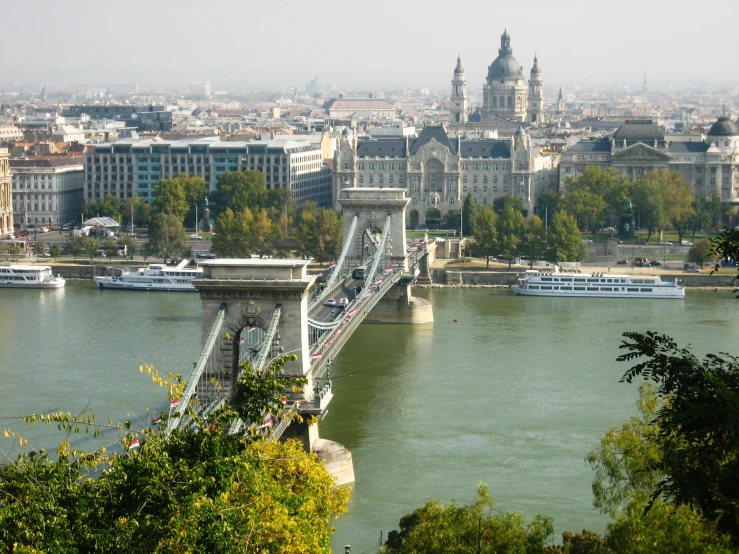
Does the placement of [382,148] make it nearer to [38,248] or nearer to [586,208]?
[586,208]

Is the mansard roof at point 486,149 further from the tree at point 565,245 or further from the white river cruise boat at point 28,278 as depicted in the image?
the white river cruise boat at point 28,278

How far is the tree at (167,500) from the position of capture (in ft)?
31.9

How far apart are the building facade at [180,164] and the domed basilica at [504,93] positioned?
24888mm

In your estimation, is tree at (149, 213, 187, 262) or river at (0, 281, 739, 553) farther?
tree at (149, 213, 187, 262)

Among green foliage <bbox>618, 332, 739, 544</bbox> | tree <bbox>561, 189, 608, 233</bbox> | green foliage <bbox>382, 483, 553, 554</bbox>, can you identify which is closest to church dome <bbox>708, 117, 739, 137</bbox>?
tree <bbox>561, 189, 608, 233</bbox>

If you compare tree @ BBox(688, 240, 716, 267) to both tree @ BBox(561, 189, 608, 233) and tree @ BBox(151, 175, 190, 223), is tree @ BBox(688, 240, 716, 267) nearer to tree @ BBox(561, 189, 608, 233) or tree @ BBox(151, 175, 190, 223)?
tree @ BBox(561, 189, 608, 233)

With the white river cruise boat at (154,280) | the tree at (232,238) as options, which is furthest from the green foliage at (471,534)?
the tree at (232,238)

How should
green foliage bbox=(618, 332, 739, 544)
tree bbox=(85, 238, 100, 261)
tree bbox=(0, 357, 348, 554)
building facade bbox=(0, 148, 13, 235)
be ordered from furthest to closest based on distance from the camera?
1. building facade bbox=(0, 148, 13, 235)
2. tree bbox=(85, 238, 100, 261)
3. tree bbox=(0, 357, 348, 554)
4. green foliage bbox=(618, 332, 739, 544)

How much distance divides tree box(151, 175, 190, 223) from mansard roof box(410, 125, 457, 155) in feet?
24.5

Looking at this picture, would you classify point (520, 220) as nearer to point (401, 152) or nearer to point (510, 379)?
point (401, 152)

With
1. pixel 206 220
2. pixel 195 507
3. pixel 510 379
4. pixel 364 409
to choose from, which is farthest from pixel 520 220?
pixel 195 507

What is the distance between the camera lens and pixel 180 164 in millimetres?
52438

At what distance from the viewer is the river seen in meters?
18.0

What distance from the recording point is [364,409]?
72.9ft
